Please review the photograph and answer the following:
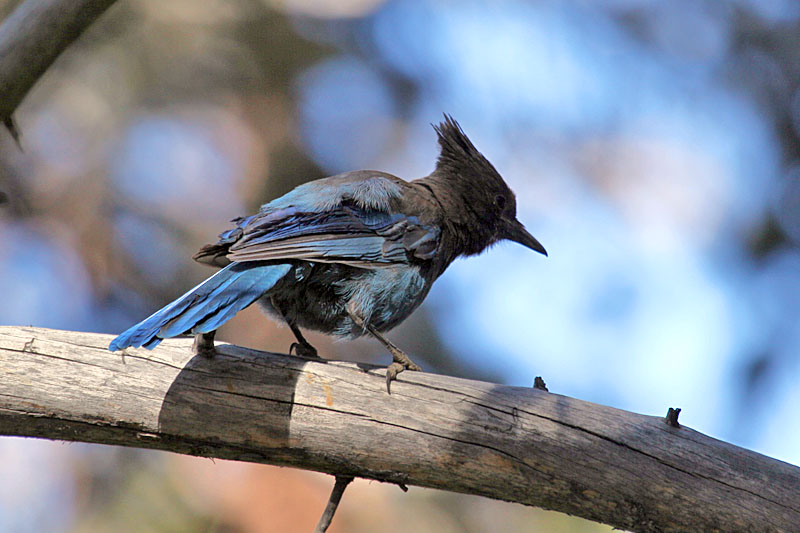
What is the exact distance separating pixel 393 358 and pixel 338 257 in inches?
20.4

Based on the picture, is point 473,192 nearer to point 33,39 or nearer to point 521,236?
point 521,236

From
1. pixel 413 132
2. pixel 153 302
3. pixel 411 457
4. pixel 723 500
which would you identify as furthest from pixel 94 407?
pixel 413 132

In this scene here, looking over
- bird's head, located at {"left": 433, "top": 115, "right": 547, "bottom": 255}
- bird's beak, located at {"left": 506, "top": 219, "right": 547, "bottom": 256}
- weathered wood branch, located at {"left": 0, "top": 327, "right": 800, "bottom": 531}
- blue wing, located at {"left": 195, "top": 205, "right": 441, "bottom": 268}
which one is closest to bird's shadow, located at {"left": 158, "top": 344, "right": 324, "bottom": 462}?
weathered wood branch, located at {"left": 0, "top": 327, "right": 800, "bottom": 531}

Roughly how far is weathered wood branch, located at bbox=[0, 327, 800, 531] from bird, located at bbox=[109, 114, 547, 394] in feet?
0.69

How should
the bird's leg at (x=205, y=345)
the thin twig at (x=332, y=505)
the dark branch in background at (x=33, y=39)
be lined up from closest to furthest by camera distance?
the thin twig at (x=332, y=505) → the bird's leg at (x=205, y=345) → the dark branch in background at (x=33, y=39)

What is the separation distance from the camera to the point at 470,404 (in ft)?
9.81

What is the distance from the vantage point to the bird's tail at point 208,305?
2.74m

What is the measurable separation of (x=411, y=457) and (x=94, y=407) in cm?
111

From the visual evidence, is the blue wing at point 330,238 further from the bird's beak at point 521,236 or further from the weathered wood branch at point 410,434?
the bird's beak at point 521,236

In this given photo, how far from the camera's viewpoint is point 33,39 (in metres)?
3.28

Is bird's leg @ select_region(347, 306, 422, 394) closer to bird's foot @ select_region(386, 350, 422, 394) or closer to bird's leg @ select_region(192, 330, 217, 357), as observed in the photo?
bird's foot @ select_region(386, 350, 422, 394)

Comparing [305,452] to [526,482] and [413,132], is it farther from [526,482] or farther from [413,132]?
[413,132]

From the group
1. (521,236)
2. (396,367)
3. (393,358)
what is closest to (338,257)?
(393,358)

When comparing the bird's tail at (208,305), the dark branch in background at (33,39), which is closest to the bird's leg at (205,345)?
the bird's tail at (208,305)
